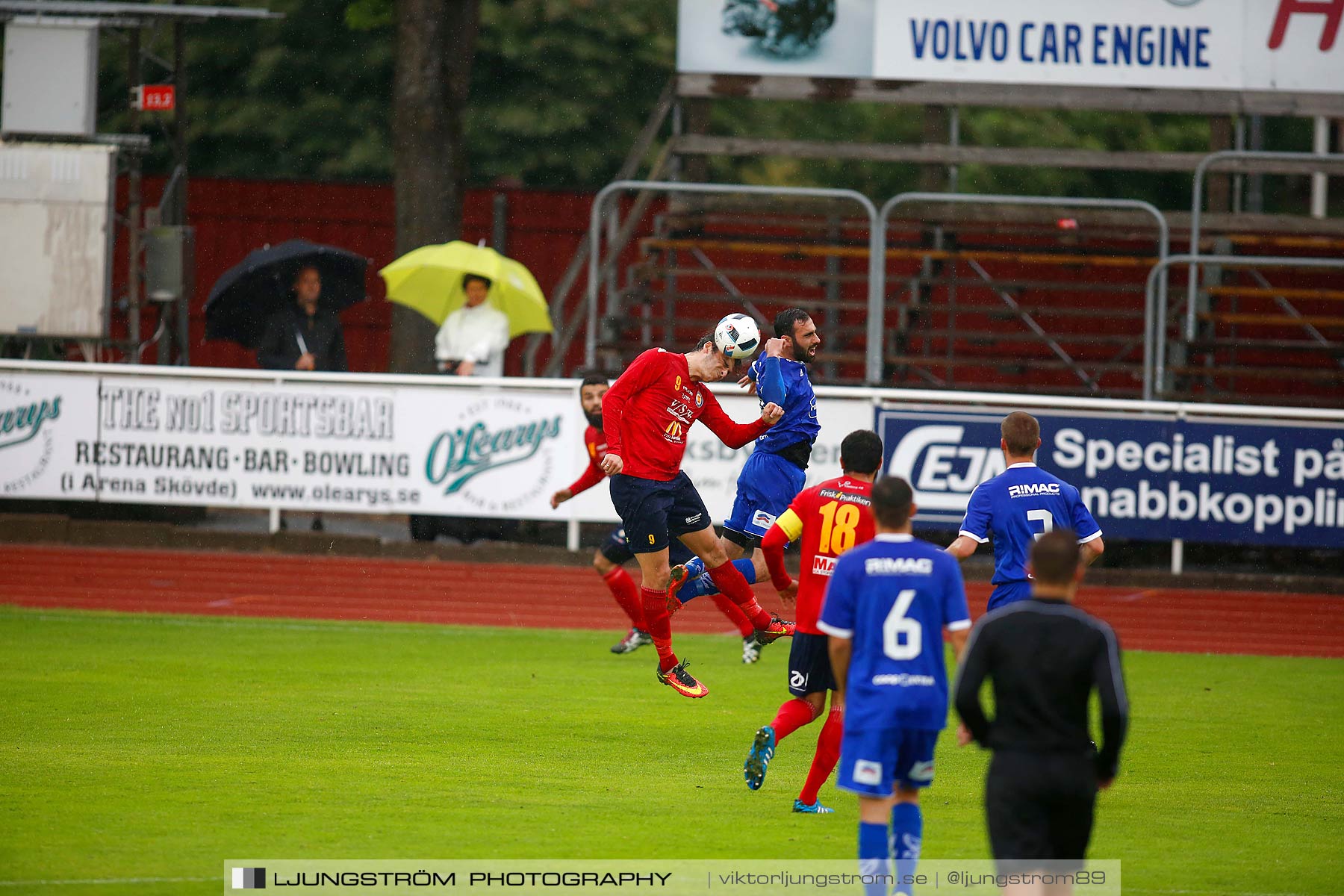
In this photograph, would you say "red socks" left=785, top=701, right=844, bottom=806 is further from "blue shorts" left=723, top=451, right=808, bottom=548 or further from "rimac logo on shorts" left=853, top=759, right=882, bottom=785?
"blue shorts" left=723, top=451, right=808, bottom=548

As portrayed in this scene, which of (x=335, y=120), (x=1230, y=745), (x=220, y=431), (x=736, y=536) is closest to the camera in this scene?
(x=1230, y=745)

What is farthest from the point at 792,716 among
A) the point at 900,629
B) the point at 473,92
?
the point at 473,92

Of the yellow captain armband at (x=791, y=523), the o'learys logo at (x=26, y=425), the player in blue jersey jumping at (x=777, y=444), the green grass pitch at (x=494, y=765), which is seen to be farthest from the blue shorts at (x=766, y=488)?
the o'learys logo at (x=26, y=425)

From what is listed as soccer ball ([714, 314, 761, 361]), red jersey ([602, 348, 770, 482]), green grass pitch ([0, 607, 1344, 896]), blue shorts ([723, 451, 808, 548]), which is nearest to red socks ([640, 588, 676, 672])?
green grass pitch ([0, 607, 1344, 896])

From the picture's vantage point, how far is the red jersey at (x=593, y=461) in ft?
43.6

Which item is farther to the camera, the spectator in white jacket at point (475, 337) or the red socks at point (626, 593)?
the spectator in white jacket at point (475, 337)

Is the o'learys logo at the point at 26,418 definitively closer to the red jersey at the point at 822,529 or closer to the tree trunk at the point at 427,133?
the tree trunk at the point at 427,133

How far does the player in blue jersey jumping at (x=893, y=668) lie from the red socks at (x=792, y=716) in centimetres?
170

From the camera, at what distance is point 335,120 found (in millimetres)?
30875

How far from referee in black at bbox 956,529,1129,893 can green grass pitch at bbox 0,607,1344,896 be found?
1.70 meters

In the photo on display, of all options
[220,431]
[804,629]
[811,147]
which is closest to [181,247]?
[220,431]

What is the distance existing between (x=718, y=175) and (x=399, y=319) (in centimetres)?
1151

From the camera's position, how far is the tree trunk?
22.1 metres

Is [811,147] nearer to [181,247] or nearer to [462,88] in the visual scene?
[462,88]
